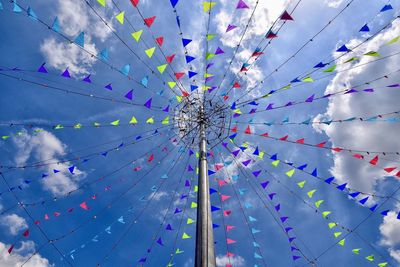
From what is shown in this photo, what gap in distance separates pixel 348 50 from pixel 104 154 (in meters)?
10.4

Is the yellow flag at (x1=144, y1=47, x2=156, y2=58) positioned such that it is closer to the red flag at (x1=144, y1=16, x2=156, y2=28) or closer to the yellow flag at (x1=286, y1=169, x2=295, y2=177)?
the red flag at (x1=144, y1=16, x2=156, y2=28)

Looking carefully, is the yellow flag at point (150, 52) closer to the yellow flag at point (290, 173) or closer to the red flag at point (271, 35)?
the red flag at point (271, 35)

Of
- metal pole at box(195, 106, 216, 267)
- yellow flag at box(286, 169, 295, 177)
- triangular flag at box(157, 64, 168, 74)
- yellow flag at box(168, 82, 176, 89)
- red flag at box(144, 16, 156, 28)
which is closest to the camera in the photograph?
metal pole at box(195, 106, 216, 267)

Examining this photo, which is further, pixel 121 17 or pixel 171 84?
pixel 171 84

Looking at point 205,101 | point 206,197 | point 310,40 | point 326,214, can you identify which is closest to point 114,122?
point 205,101

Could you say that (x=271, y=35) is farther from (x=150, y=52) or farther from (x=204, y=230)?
(x=204, y=230)

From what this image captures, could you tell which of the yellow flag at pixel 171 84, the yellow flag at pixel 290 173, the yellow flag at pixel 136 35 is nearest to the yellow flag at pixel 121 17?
the yellow flag at pixel 136 35

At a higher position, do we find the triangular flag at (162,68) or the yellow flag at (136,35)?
the yellow flag at (136,35)

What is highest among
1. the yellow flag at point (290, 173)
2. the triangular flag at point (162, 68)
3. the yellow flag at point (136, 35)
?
the yellow flag at point (136, 35)

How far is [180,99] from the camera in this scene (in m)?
12.6

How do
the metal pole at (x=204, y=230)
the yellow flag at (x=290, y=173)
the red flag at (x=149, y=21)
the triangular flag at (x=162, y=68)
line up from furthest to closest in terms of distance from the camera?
the yellow flag at (x=290, y=173) < the triangular flag at (x=162, y=68) < the red flag at (x=149, y=21) < the metal pole at (x=204, y=230)

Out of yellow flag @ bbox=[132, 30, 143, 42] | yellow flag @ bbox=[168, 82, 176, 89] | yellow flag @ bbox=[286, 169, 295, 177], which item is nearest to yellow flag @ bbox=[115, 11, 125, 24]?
yellow flag @ bbox=[132, 30, 143, 42]

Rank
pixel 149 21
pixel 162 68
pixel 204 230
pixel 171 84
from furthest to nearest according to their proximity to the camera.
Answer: pixel 171 84
pixel 162 68
pixel 149 21
pixel 204 230

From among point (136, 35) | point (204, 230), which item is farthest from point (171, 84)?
point (204, 230)
